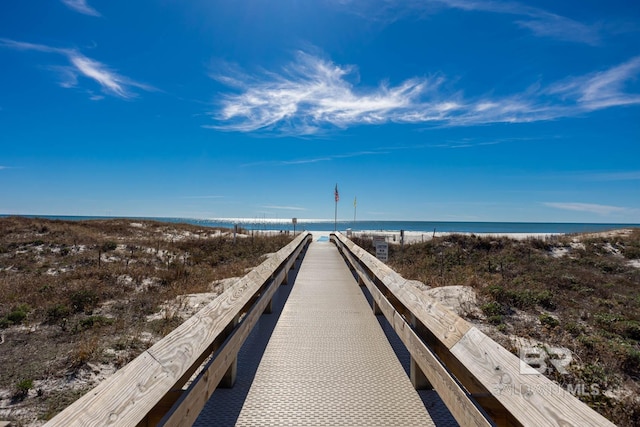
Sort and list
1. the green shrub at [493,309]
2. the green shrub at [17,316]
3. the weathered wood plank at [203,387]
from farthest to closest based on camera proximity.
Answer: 1. the green shrub at [493,309]
2. the green shrub at [17,316]
3. the weathered wood plank at [203,387]

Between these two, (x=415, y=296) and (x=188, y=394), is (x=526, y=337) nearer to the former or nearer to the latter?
(x=415, y=296)

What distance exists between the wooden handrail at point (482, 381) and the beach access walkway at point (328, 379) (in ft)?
1.58

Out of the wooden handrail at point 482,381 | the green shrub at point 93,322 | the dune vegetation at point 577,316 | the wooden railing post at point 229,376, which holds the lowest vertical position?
the green shrub at point 93,322

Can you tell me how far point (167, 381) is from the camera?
1986mm

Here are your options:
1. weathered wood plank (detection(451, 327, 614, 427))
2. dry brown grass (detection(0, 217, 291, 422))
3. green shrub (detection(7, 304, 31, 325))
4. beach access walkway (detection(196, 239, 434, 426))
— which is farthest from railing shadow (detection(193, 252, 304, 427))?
green shrub (detection(7, 304, 31, 325))

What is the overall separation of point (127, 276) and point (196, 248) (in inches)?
289

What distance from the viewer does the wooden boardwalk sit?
3047mm

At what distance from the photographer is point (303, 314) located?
6340mm

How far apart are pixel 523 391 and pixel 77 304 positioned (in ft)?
26.9

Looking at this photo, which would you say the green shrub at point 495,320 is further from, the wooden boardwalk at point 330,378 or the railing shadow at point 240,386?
the railing shadow at point 240,386

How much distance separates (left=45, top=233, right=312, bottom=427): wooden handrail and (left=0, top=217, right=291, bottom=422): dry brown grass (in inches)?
75.8

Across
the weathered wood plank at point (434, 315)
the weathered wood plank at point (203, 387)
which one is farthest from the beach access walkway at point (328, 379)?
the weathered wood plank at point (434, 315)

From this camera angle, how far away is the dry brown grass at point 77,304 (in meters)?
4.45

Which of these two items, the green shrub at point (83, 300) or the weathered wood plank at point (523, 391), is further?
the green shrub at point (83, 300)
